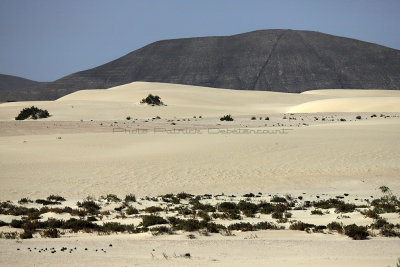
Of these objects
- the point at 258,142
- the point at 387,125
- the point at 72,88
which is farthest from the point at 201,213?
the point at 72,88

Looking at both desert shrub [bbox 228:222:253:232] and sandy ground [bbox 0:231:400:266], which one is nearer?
sandy ground [bbox 0:231:400:266]

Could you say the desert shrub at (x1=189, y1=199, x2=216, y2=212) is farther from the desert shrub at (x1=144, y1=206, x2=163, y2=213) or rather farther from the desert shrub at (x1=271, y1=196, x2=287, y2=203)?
the desert shrub at (x1=271, y1=196, x2=287, y2=203)

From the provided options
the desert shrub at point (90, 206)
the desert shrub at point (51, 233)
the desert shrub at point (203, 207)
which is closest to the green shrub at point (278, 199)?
the desert shrub at point (203, 207)

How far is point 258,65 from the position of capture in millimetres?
170250

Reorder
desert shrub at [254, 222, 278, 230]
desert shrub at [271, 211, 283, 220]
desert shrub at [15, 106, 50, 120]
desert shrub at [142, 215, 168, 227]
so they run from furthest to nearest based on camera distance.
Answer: desert shrub at [15, 106, 50, 120]
desert shrub at [271, 211, 283, 220]
desert shrub at [142, 215, 168, 227]
desert shrub at [254, 222, 278, 230]

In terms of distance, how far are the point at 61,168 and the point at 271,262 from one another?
17040mm

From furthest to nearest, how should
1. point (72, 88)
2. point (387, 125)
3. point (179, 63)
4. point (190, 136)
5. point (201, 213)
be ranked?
point (179, 63), point (72, 88), point (387, 125), point (190, 136), point (201, 213)

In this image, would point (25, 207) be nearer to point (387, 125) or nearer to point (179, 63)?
point (387, 125)

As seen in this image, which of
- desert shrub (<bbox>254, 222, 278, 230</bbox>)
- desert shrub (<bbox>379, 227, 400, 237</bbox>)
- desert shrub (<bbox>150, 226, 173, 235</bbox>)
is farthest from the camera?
desert shrub (<bbox>254, 222, 278, 230</bbox>)

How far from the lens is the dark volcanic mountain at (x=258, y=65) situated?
160375 mm

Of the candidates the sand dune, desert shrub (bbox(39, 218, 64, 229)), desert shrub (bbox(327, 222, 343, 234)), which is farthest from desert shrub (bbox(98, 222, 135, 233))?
the sand dune

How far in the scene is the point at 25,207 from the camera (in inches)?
591

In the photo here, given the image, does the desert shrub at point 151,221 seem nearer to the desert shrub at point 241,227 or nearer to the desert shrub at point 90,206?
the desert shrub at point 241,227

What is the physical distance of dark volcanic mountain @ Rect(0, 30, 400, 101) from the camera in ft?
526
